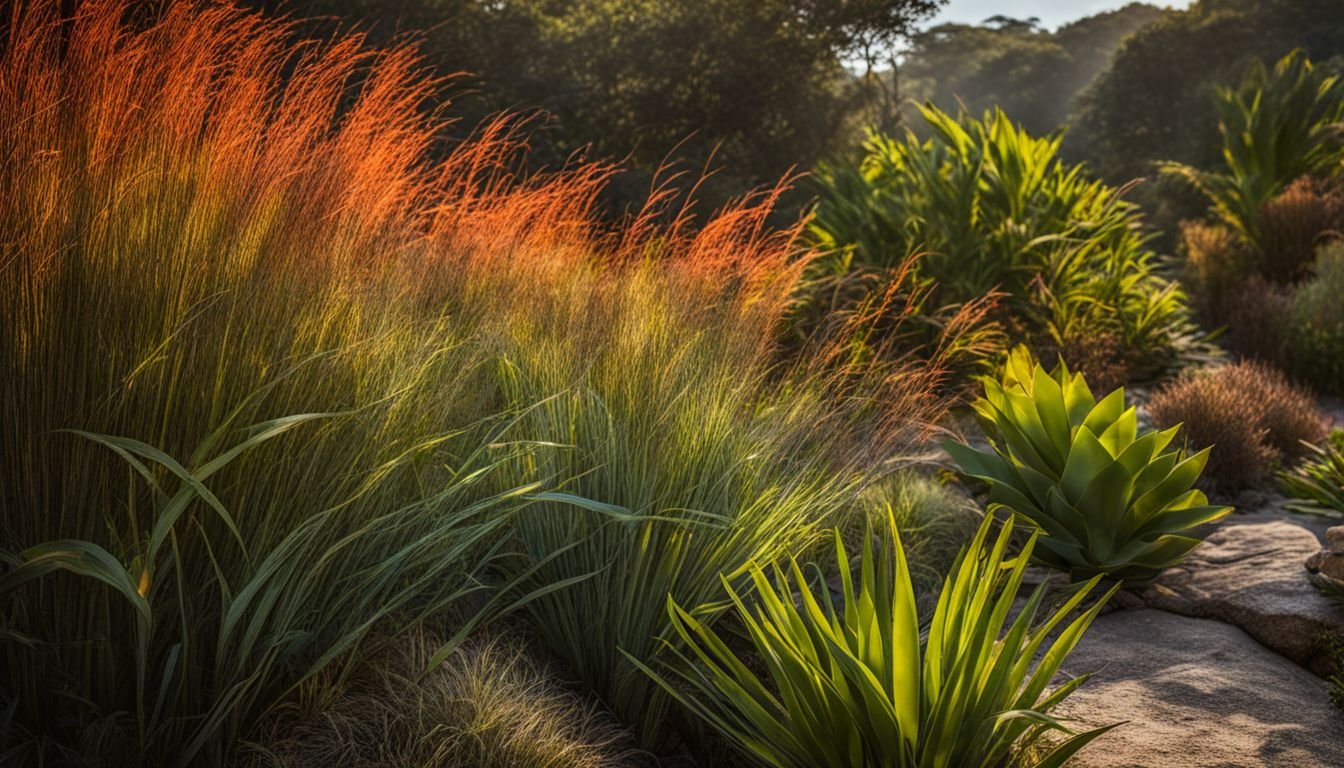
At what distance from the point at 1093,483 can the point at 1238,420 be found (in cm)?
250

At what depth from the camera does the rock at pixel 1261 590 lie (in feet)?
10.9

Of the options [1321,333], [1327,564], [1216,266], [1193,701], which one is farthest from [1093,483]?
[1216,266]

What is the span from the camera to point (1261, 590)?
3.60 m

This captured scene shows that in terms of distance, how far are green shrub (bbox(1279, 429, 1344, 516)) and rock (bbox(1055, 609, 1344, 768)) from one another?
1587mm

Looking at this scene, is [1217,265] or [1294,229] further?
[1217,265]

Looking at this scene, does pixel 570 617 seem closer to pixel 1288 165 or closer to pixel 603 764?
pixel 603 764

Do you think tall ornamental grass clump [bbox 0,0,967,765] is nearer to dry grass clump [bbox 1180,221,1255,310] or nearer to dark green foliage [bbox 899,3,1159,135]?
dry grass clump [bbox 1180,221,1255,310]

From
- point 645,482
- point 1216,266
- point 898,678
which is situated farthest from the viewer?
point 1216,266

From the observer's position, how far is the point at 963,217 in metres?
7.00

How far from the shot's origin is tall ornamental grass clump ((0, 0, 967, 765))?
187 cm

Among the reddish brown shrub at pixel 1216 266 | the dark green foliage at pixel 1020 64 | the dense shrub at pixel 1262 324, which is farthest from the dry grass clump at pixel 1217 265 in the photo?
the dark green foliage at pixel 1020 64

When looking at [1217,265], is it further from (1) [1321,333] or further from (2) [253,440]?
(2) [253,440]

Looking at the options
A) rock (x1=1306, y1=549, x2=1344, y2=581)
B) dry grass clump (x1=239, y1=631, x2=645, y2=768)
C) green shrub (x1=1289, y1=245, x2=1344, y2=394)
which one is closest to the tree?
green shrub (x1=1289, y1=245, x2=1344, y2=394)

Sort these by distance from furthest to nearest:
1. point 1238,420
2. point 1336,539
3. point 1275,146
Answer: point 1275,146 < point 1238,420 < point 1336,539
